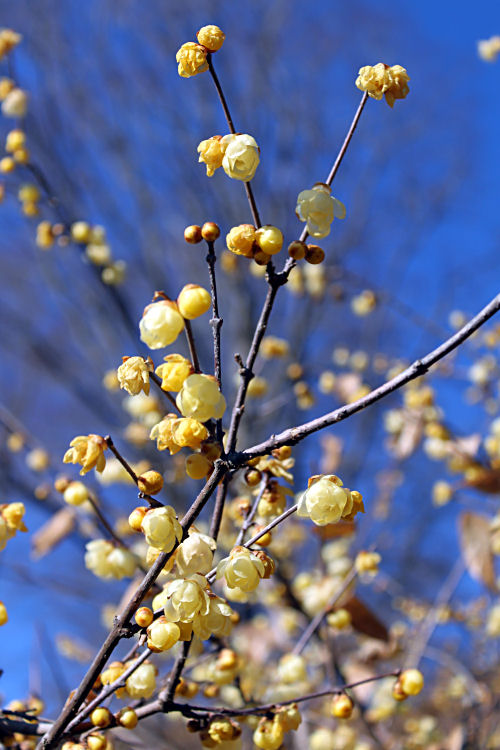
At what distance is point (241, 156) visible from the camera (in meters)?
0.56

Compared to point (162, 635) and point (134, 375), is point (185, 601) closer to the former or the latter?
point (162, 635)

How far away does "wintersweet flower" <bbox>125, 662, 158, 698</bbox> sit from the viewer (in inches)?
26.8

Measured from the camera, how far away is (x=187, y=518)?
53cm

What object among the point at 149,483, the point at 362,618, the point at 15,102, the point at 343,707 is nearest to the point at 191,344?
the point at 149,483

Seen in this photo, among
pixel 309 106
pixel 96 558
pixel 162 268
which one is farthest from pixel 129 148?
pixel 96 558

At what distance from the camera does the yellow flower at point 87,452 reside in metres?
0.57

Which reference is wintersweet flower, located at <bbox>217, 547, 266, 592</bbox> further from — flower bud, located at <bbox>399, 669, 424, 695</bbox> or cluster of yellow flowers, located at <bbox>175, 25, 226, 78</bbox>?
cluster of yellow flowers, located at <bbox>175, 25, 226, 78</bbox>

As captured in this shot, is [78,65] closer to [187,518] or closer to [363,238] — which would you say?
[363,238]

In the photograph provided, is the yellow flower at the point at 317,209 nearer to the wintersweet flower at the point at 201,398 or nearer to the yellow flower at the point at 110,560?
the wintersweet flower at the point at 201,398

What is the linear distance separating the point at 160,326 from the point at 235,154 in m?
0.19

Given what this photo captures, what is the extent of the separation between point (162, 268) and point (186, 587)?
168 inches

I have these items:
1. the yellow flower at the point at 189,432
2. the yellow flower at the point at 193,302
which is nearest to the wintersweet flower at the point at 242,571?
the yellow flower at the point at 189,432

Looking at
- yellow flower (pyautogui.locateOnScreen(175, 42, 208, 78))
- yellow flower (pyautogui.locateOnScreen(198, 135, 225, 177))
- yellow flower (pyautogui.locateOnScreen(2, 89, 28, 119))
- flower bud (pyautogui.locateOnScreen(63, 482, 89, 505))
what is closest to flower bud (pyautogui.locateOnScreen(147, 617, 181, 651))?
flower bud (pyautogui.locateOnScreen(63, 482, 89, 505))

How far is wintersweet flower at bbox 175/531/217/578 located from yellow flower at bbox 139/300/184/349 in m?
0.20
